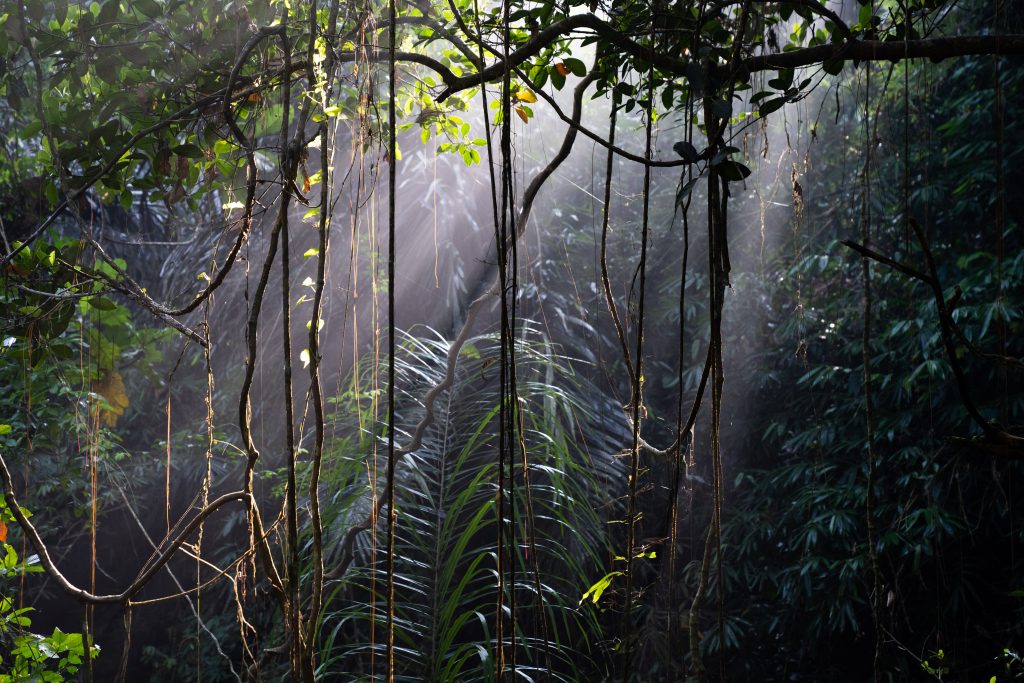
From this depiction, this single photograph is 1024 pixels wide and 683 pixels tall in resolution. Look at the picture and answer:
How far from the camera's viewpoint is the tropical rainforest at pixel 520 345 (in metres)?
0.87

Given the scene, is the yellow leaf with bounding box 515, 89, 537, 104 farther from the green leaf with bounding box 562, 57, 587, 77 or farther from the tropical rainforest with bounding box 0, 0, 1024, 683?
the green leaf with bounding box 562, 57, 587, 77

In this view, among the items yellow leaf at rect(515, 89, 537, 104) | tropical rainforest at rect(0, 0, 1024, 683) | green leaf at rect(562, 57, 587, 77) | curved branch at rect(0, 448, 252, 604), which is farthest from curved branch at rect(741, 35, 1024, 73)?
curved branch at rect(0, 448, 252, 604)

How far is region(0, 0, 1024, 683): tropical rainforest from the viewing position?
2.87ft

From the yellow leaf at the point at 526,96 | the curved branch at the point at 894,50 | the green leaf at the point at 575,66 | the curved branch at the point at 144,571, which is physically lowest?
the curved branch at the point at 144,571

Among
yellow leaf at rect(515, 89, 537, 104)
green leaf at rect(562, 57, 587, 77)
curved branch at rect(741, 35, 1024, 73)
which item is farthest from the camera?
yellow leaf at rect(515, 89, 537, 104)

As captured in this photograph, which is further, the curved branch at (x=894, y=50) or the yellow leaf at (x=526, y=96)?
the yellow leaf at (x=526, y=96)

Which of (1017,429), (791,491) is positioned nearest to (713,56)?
(1017,429)

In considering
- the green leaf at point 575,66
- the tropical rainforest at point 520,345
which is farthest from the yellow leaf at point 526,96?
the green leaf at point 575,66

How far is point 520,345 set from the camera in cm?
182

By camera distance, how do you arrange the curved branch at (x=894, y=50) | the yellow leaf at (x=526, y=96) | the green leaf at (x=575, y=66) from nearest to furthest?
the curved branch at (x=894, y=50), the green leaf at (x=575, y=66), the yellow leaf at (x=526, y=96)

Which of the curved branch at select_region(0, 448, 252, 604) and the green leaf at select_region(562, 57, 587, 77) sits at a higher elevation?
the green leaf at select_region(562, 57, 587, 77)

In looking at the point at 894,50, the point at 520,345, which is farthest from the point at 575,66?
the point at 520,345

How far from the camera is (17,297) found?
4.59ft

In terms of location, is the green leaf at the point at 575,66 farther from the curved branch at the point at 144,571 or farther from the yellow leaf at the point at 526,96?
the curved branch at the point at 144,571
